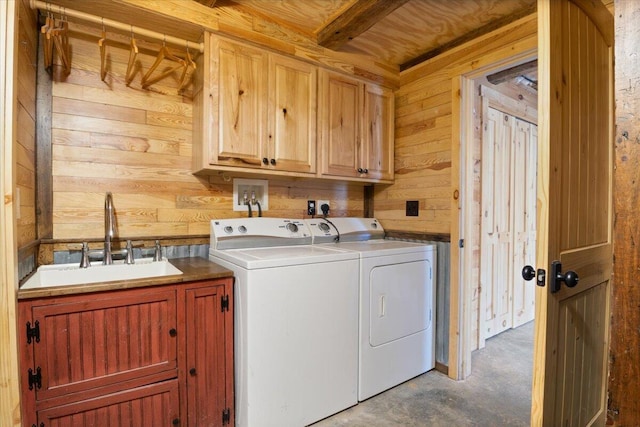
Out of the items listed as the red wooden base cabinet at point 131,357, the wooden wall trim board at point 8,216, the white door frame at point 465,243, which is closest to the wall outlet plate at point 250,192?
the red wooden base cabinet at point 131,357

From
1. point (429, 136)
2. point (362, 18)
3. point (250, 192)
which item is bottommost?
point (250, 192)

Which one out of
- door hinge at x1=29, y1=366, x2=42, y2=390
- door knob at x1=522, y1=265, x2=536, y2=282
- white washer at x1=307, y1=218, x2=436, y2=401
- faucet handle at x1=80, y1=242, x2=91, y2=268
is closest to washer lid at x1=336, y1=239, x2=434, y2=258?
white washer at x1=307, y1=218, x2=436, y2=401

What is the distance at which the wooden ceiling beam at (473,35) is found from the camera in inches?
72.6

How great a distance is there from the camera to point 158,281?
55.6 inches

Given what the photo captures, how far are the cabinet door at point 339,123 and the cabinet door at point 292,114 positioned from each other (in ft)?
0.26

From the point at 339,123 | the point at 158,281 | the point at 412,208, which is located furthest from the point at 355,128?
the point at 158,281

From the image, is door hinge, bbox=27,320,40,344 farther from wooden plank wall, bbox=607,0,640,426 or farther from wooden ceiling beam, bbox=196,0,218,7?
wooden plank wall, bbox=607,0,640,426

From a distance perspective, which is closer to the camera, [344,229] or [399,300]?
[399,300]

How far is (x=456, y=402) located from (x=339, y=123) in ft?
6.50

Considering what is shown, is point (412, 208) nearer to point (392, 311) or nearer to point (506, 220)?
point (392, 311)

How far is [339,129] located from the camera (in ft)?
7.55

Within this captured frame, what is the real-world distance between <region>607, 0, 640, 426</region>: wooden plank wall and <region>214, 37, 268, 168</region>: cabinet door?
1.63 metres

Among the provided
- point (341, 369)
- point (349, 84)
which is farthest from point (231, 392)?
point (349, 84)

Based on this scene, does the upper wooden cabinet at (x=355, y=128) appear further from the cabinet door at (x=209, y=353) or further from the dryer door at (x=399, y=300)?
the cabinet door at (x=209, y=353)
